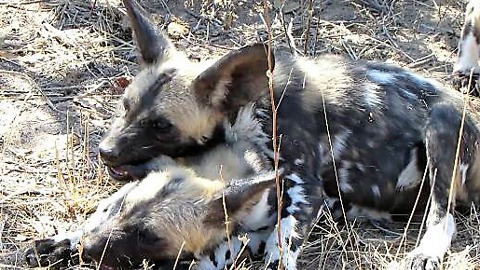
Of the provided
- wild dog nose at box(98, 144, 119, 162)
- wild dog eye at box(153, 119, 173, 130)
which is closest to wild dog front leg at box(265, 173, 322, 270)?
wild dog eye at box(153, 119, 173, 130)

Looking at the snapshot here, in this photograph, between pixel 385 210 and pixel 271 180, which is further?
pixel 385 210

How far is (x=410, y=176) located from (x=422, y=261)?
1.78ft

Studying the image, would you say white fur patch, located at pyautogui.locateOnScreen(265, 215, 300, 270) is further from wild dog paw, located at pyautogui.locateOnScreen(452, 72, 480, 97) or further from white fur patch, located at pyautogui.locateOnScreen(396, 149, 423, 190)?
wild dog paw, located at pyautogui.locateOnScreen(452, 72, 480, 97)

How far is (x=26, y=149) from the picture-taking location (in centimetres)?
461

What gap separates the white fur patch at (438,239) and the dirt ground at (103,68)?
68 millimetres

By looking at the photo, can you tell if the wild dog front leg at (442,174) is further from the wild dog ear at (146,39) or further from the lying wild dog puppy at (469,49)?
the lying wild dog puppy at (469,49)

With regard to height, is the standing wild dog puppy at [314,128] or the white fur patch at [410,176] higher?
the standing wild dog puppy at [314,128]

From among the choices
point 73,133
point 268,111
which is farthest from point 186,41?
point 268,111

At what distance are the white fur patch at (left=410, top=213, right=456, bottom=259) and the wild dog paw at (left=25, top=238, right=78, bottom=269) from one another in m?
1.29

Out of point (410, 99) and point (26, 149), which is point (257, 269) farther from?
point (26, 149)

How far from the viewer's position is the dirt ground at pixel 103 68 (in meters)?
4.05

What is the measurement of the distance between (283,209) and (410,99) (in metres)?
0.83

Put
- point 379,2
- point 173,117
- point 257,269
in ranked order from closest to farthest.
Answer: point 257,269 < point 173,117 < point 379,2

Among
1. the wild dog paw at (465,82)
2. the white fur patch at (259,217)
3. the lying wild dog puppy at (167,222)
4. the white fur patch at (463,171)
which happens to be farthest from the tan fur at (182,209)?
the wild dog paw at (465,82)
